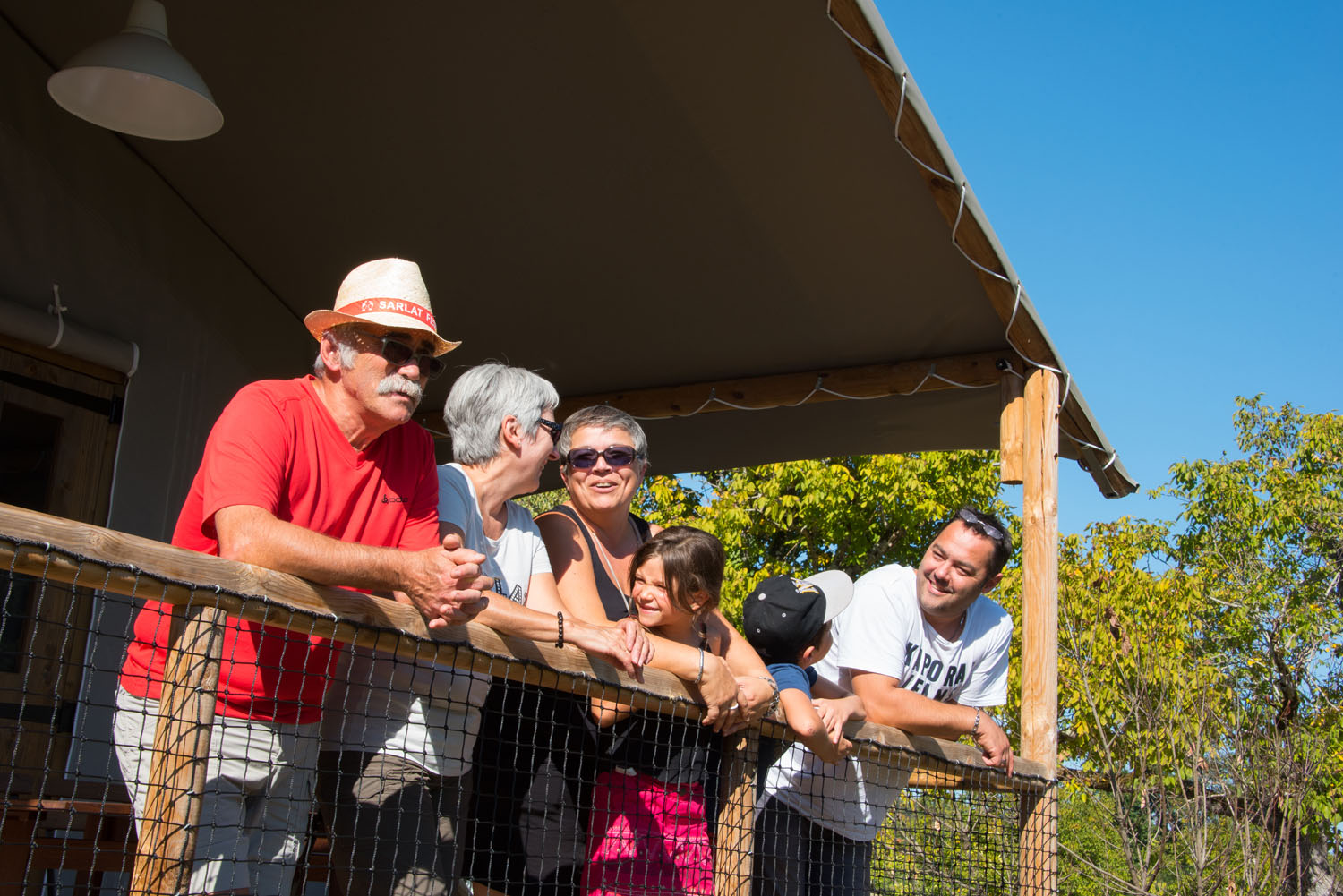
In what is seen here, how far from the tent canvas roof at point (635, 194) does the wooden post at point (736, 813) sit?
2.13 m

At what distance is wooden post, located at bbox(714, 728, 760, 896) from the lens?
8.95 ft

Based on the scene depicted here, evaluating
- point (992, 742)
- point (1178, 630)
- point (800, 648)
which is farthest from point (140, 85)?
Result: point (1178, 630)

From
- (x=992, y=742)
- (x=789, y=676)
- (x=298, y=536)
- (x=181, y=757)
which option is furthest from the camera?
(x=992, y=742)

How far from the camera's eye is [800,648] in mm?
3096

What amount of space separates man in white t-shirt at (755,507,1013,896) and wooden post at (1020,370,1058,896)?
1.93 ft

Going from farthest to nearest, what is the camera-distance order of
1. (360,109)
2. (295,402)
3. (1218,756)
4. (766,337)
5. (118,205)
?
(1218,756) → (766,337) → (118,205) → (360,109) → (295,402)

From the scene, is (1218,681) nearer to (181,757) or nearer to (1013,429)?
(1013,429)

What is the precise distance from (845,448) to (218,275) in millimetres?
3347

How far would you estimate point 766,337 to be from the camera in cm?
532

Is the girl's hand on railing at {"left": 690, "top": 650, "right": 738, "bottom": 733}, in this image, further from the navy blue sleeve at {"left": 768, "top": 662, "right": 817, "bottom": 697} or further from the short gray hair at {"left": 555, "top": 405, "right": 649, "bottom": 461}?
the short gray hair at {"left": 555, "top": 405, "right": 649, "bottom": 461}

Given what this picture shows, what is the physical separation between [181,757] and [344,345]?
1.11 metres

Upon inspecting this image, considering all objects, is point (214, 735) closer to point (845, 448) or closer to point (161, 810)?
point (161, 810)

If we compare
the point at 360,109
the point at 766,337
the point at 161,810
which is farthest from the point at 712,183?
the point at 161,810

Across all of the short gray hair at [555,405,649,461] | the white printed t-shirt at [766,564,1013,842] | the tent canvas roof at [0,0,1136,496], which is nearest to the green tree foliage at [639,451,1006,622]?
the tent canvas roof at [0,0,1136,496]
